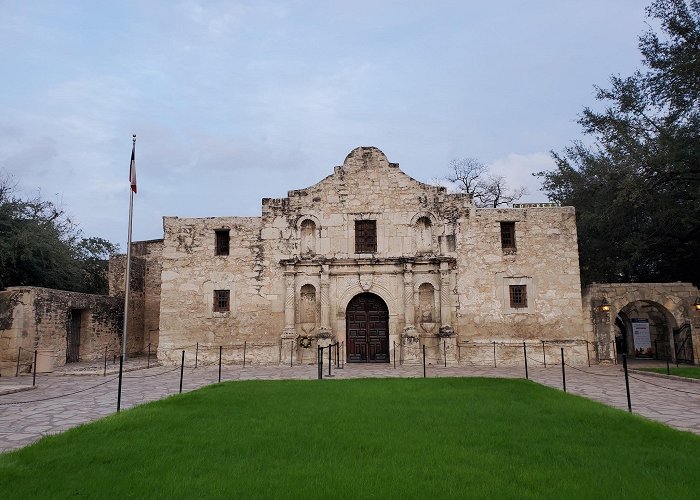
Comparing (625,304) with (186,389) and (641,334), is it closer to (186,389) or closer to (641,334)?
(641,334)

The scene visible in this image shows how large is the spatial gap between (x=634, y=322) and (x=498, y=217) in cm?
772

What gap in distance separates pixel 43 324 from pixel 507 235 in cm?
1796

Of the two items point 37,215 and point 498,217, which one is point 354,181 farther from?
point 37,215

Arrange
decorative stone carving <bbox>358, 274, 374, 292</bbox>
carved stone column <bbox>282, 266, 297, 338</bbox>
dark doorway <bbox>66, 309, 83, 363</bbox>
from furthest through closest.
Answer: dark doorway <bbox>66, 309, 83, 363</bbox> < decorative stone carving <bbox>358, 274, 374, 292</bbox> < carved stone column <bbox>282, 266, 297, 338</bbox>

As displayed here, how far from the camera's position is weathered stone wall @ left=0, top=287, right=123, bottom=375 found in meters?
18.7

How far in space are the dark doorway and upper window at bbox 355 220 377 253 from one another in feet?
40.4

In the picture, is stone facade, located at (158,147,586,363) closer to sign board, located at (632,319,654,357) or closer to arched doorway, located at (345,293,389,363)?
arched doorway, located at (345,293,389,363)

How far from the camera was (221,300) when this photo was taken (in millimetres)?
22078

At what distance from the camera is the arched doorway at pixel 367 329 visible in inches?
843

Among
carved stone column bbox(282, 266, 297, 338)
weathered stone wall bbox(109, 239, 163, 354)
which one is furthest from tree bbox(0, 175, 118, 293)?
carved stone column bbox(282, 266, 297, 338)

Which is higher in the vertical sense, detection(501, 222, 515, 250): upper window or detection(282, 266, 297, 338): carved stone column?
detection(501, 222, 515, 250): upper window

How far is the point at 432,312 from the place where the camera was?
21469mm

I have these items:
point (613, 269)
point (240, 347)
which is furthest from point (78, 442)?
point (613, 269)

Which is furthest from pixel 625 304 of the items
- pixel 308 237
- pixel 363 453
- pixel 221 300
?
pixel 363 453
